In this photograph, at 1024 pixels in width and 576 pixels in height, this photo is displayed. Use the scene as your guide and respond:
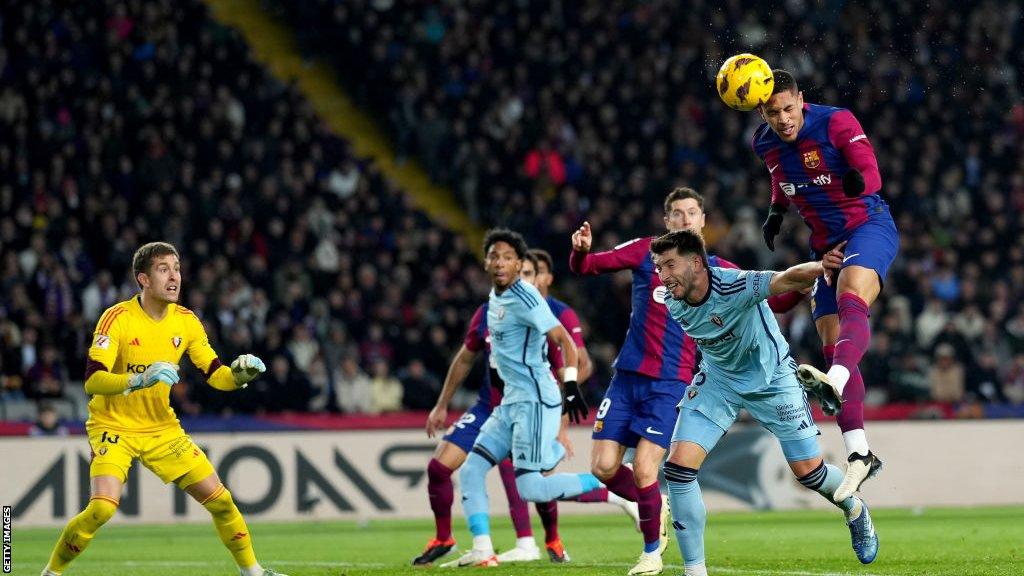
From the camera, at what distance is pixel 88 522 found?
882 centimetres

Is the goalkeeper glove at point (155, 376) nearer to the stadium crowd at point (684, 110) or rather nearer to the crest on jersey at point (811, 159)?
the crest on jersey at point (811, 159)

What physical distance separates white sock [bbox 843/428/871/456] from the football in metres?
1.92

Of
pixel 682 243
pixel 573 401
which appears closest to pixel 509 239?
pixel 573 401

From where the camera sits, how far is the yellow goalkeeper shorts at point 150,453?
355 inches

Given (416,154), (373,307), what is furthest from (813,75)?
(373,307)

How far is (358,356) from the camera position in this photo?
63.1 ft

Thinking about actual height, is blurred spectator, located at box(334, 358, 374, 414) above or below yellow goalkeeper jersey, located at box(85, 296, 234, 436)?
below

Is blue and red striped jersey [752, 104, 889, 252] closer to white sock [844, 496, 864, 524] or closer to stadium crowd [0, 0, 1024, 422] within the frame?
white sock [844, 496, 864, 524]

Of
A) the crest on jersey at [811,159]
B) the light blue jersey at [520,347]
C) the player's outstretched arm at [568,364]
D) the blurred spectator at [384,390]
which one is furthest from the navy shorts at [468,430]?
the blurred spectator at [384,390]

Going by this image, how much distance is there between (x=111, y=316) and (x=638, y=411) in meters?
3.33

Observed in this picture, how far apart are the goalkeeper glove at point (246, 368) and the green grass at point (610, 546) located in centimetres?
175

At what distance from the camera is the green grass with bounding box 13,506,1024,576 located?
1009cm

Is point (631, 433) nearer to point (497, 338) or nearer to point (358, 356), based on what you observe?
point (497, 338)

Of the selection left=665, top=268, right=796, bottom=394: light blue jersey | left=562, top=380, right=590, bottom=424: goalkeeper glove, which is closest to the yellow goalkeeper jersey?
left=562, top=380, right=590, bottom=424: goalkeeper glove
